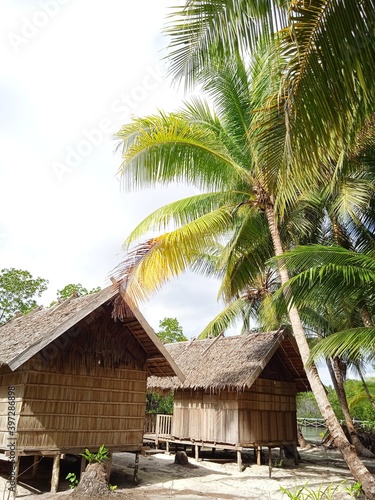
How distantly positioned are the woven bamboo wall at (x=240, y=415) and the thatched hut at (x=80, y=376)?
3406 mm

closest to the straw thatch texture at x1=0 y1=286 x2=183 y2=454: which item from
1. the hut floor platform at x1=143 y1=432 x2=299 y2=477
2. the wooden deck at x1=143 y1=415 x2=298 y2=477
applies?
the hut floor platform at x1=143 y1=432 x2=299 y2=477

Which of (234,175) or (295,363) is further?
(295,363)

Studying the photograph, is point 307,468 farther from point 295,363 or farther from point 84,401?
point 84,401

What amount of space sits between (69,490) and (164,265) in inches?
192

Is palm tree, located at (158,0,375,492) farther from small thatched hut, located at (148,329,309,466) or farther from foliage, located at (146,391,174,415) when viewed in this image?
foliage, located at (146,391,174,415)

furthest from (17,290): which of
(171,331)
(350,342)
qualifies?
(350,342)

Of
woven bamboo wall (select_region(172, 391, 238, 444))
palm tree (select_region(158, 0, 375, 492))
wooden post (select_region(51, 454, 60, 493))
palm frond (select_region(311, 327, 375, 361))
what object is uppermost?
palm tree (select_region(158, 0, 375, 492))

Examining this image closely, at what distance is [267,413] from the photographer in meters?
13.0

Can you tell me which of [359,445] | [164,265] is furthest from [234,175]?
[359,445]

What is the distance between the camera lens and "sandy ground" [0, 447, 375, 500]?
26.3ft

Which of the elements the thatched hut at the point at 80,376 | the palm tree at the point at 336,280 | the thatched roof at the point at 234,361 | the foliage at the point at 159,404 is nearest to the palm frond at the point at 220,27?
the palm tree at the point at 336,280

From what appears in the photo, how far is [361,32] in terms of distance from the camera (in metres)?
3.40

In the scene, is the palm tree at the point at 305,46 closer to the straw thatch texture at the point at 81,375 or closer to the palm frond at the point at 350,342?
the palm frond at the point at 350,342

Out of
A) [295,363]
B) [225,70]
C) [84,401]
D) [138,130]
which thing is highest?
[225,70]
